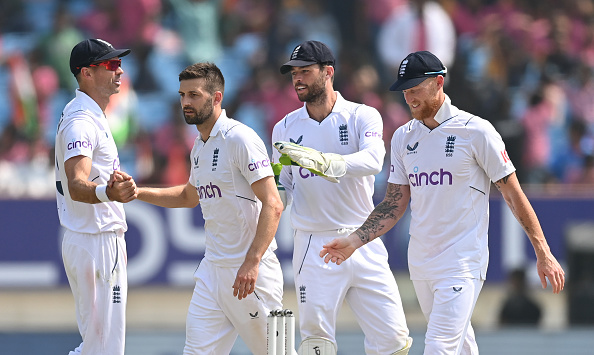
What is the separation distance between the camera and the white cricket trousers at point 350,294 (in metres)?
6.89

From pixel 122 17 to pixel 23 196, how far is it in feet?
13.7

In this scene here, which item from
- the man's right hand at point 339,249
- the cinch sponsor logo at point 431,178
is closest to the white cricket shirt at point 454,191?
the cinch sponsor logo at point 431,178

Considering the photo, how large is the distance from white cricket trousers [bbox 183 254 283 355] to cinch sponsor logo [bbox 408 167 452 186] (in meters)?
1.09

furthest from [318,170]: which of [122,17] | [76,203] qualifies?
[122,17]

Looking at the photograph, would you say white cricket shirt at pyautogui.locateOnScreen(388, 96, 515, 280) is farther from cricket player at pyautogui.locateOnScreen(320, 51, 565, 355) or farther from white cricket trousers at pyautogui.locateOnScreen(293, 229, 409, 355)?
white cricket trousers at pyautogui.locateOnScreen(293, 229, 409, 355)

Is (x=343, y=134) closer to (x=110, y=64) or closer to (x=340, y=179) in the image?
(x=340, y=179)

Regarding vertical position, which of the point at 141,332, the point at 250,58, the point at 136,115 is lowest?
the point at 141,332

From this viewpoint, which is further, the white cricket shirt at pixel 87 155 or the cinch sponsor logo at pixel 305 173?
the cinch sponsor logo at pixel 305 173

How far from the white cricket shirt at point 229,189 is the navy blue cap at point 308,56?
58 centimetres

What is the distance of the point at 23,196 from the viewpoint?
38.0ft

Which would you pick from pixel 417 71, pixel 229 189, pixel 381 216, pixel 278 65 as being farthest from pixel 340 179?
pixel 278 65

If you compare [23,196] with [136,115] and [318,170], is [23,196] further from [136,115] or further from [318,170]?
[318,170]

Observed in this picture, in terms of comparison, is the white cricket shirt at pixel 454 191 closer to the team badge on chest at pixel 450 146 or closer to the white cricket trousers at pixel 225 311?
the team badge on chest at pixel 450 146

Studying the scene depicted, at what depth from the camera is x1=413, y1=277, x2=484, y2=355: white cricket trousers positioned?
6148 millimetres
